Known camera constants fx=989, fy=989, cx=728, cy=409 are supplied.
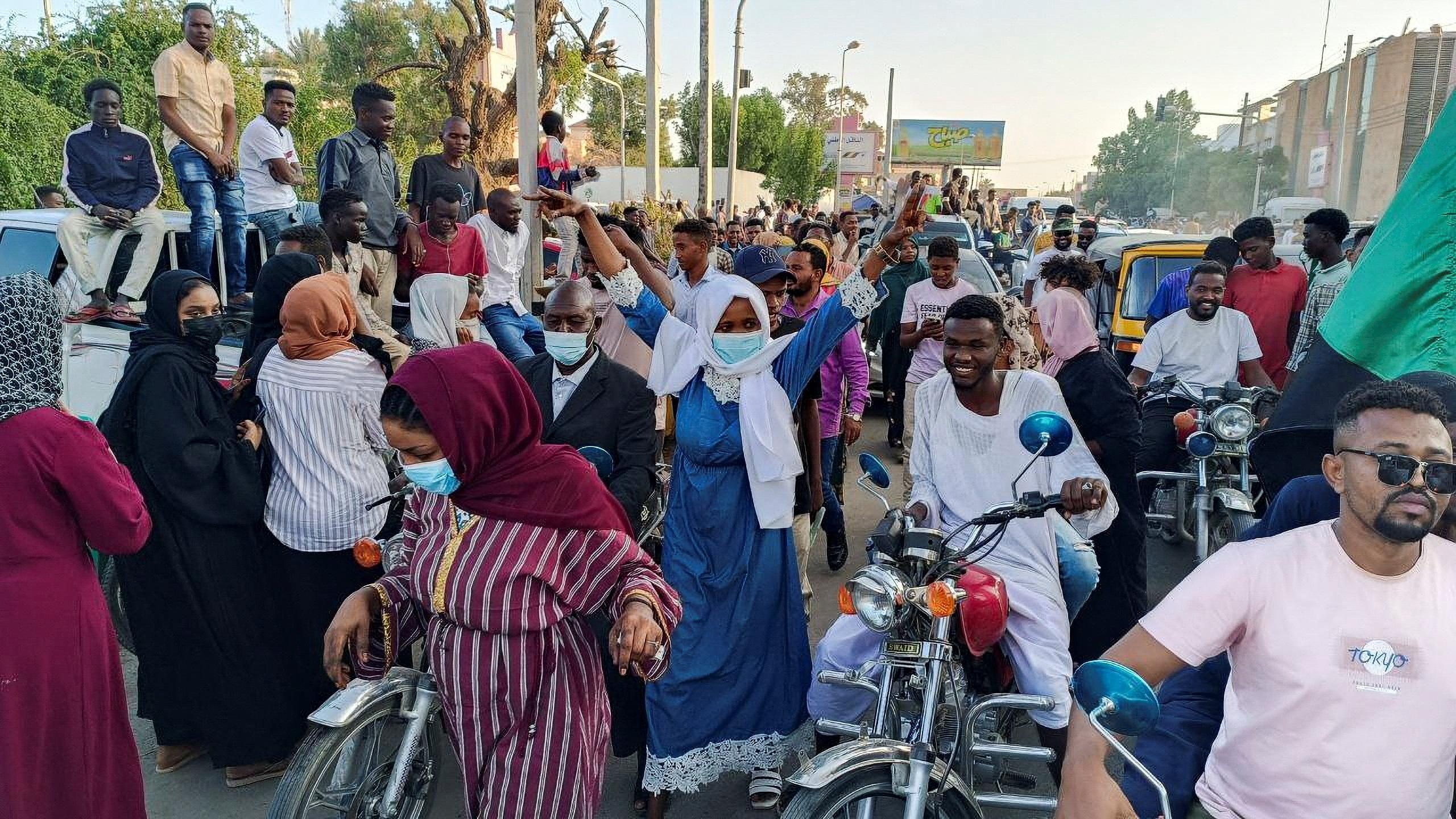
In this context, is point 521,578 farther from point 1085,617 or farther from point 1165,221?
point 1165,221

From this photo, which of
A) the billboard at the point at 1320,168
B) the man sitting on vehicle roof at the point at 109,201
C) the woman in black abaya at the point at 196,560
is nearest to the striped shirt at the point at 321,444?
the woman in black abaya at the point at 196,560

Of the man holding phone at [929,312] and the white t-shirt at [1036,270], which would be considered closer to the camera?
the man holding phone at [929,312]

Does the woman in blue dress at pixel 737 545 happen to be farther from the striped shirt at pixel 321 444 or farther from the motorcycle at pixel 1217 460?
the motorcycle at pixel 1217 460

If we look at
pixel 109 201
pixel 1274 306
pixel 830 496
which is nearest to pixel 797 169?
pixel 1274 306

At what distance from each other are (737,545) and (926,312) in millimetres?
4240

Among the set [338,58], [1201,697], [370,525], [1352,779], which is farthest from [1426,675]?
[338,58]

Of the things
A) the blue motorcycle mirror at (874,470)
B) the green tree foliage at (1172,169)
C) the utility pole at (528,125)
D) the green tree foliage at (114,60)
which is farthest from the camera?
the green tree foliage at (1172,169)

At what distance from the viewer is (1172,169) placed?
280 feet

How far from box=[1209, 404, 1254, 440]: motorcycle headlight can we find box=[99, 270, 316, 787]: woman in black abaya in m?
4.96

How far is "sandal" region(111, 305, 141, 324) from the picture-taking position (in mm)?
6254

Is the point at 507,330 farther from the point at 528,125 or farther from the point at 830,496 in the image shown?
the point at 830,496

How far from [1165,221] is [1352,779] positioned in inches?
2584

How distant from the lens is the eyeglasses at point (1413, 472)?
1.98 metres

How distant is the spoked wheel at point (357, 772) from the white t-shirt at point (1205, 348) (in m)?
5.06
